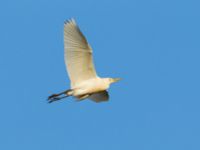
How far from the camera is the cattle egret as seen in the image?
82.2 ft

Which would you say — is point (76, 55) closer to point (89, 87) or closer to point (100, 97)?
point (89, 87)

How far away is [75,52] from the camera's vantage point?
83.2 feet

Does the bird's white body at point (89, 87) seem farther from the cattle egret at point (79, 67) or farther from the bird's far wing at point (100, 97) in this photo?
the bird's far wing at point (100, 97)

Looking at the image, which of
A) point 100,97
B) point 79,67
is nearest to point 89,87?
point 79,67

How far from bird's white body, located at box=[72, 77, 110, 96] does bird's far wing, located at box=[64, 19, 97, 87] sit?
15 cm

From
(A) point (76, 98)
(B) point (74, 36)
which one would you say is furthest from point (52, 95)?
(B) point (74, 36)

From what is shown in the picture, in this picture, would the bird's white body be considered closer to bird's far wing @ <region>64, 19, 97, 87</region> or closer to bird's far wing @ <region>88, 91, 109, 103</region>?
bird's far wing @ <region>64, 19, 97, 87</region>

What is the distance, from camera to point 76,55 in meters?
25.4

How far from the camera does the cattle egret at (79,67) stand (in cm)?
2505

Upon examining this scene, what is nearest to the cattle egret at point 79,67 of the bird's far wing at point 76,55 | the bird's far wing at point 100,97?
the bird's far wing at point 76,55

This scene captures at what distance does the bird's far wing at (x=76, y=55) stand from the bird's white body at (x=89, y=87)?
15 cm

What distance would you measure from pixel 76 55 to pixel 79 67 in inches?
21.1

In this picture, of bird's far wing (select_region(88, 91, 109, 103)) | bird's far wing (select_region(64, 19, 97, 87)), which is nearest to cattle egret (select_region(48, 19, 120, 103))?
bird's far wing (select_region(64, 19, 97, 87))

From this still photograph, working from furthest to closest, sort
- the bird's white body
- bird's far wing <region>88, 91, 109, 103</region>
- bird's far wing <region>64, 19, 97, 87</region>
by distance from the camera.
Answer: bird's far wing <region>88, 91, 109, 103</region> < the bird's white body < bird's far wing <region>64, 19, 97, 87</region>
